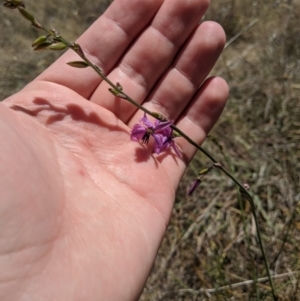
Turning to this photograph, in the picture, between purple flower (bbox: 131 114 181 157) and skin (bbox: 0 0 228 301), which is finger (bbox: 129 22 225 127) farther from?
purple flower (bbox: 131 114 181 157)

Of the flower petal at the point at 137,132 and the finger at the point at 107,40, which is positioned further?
the finger at the point at 107,40

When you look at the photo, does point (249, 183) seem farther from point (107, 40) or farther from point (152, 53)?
point (107, 40)

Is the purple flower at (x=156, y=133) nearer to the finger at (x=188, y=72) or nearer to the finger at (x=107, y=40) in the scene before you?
the finger at (x=188, y=72)

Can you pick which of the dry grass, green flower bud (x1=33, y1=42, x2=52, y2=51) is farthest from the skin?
the dry grass

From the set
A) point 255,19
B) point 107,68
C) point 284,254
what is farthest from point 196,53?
point 255,19

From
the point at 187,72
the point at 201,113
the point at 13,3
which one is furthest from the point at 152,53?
the point at 13,3

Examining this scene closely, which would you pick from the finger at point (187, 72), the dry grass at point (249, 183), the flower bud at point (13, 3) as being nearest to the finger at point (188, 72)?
the finger at point (187, 72)
